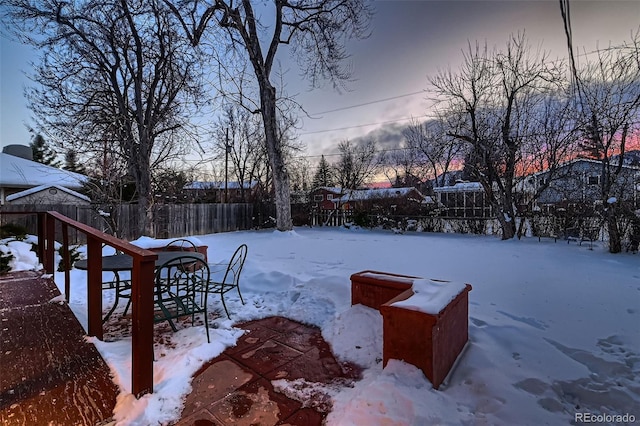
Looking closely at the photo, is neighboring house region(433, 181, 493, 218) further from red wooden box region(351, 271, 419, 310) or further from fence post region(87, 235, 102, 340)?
fence post region(87, 235, 102, 340)

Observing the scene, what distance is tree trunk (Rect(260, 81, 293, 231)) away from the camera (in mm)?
9977

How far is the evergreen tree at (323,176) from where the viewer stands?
2269cm

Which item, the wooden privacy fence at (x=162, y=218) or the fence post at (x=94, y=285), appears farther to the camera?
the wooden privacy fence at (x=162, y=218)

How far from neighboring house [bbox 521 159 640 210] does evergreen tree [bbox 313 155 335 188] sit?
48.4 feet

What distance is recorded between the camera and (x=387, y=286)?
280 cm

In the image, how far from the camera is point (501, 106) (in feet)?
29.0

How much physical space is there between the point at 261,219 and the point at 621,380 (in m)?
12.6

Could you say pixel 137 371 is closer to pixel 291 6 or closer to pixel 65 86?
pixel 65 86

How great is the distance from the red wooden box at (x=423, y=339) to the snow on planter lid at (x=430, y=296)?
0.03m

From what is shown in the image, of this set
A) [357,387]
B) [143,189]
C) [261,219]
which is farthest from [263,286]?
[261,219]

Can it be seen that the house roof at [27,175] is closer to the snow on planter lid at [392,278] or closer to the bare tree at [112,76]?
the bare tree at [112,76]

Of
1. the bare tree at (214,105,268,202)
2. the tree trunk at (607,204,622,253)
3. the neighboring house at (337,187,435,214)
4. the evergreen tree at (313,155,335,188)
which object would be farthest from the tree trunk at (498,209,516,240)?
the evergreen tree at (313,155,335,188)

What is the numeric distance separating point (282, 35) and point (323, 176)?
570 inches

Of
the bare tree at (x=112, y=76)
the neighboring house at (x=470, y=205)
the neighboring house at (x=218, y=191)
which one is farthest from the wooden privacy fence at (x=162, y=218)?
the neighboring house at (x=470, y=205)
